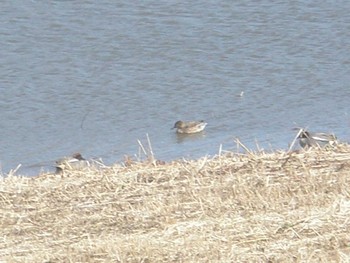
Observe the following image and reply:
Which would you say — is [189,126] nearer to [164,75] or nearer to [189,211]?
[164,75]

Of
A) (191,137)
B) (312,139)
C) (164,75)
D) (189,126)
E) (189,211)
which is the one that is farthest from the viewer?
(164,75)

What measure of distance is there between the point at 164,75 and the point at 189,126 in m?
2.18

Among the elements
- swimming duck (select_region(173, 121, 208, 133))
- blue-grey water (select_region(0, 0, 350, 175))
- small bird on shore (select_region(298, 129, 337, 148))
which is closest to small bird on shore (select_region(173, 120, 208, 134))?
swimming duck (select_region(173, 121, 208, 133))

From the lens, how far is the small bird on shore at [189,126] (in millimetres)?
11945

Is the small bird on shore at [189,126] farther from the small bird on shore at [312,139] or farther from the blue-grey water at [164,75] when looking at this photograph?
the small bird on shore at [312,139]

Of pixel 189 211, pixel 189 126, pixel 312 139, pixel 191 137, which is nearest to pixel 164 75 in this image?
pixel 189 126

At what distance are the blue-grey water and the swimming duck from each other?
107 mm

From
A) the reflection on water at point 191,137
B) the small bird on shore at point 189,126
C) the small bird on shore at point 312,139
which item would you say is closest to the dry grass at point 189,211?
the small bird on shore at point 312,139

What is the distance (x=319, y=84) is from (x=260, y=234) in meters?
7.47

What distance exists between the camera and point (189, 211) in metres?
6.97

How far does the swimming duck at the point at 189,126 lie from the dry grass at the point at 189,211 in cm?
362

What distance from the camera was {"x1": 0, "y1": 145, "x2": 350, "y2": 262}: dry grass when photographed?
617 cm

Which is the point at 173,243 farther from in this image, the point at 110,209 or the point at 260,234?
the point at 110,209

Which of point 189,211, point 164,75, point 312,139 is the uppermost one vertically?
point 189,211
